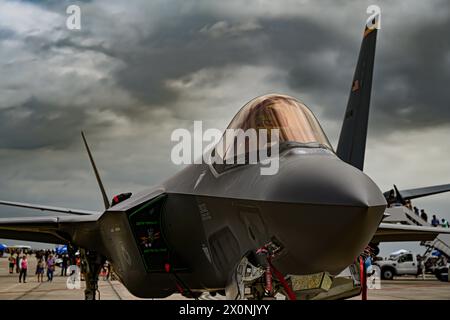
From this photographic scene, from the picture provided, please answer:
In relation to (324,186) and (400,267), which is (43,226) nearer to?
(324,186)

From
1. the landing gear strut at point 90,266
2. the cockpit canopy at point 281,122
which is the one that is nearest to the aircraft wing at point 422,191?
the landing gear strut at point 90,266

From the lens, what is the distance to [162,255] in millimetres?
6895

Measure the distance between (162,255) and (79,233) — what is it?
4.51m

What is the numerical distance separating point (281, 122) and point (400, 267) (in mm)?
29204

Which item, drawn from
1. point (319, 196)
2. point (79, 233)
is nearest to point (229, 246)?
point (319, 196)

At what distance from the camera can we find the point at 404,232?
992 cm

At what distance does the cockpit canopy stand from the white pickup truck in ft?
92.2

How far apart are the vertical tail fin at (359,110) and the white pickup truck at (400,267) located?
19641 millimetres

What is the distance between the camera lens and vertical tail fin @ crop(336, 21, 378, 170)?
45.4ft

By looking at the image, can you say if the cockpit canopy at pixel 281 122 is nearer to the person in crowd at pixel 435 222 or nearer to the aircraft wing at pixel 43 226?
the aircraft wing at pixel 43 226

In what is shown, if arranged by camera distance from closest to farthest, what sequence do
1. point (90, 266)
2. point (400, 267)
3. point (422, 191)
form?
point (90, 266) → point (422, 191) → point (400, 267)

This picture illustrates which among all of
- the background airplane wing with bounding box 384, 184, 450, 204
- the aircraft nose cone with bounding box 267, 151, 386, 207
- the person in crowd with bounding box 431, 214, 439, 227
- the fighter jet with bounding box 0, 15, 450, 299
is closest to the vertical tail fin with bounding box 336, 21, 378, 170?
the fighter jet with bounding box 0, 15, 450, 299

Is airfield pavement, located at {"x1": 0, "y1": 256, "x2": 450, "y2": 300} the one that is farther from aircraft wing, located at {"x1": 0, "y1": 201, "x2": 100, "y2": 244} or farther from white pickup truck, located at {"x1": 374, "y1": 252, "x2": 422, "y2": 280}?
white pickup truck, located at {"x1": 374, "y1": 252, "x2": 422, "y2": 280}

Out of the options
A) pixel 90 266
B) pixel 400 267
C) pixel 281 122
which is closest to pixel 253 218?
pixel 281 122
